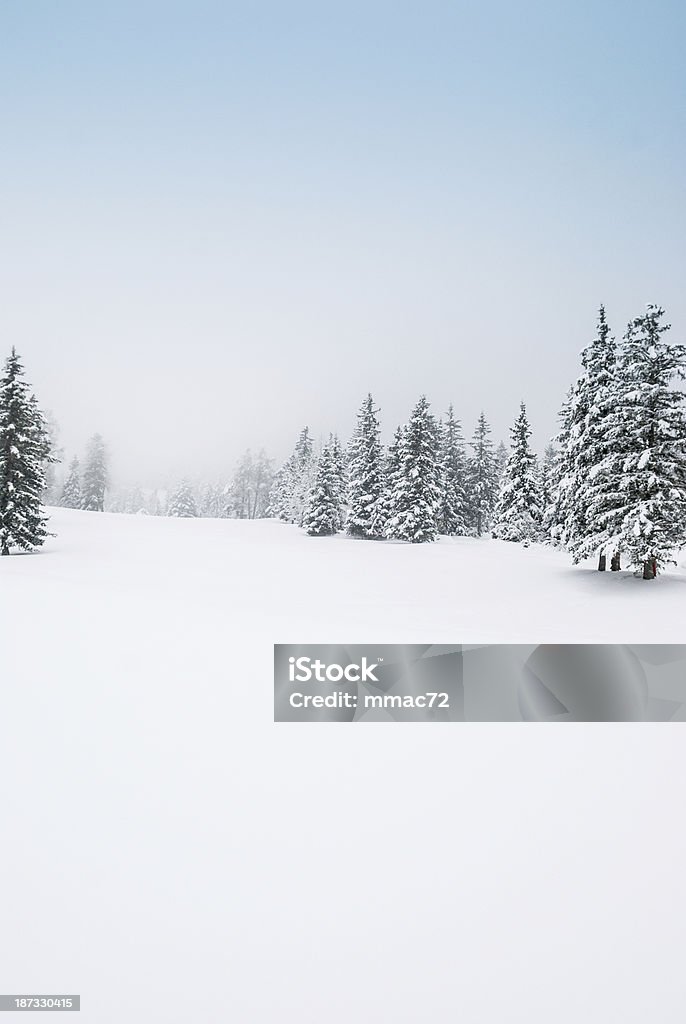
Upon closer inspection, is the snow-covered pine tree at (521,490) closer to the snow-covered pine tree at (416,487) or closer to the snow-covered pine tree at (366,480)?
the snow-covered pine tree at (416,487)

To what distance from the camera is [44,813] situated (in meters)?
4.09

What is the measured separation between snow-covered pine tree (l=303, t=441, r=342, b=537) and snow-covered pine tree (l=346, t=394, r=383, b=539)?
1465mm

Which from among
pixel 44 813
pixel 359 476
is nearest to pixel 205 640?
pixel 44 813

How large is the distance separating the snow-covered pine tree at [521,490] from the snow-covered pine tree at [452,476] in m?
5.56

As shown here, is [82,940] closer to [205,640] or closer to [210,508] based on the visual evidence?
[205,640]

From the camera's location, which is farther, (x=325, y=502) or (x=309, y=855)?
(x=325, y=502)

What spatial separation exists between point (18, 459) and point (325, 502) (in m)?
23.9

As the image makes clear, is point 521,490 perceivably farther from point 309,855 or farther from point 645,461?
point 309,855

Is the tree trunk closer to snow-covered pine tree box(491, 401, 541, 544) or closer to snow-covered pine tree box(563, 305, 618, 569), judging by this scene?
snow-covered pine tree box(563, 305, 618, 569)

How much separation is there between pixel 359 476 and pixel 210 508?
209ft

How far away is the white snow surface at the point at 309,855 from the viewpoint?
301 cm

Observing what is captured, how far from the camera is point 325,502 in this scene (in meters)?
42.4

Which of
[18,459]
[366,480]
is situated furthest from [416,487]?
[18,459]

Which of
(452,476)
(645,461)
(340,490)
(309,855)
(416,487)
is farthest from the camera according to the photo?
(452,476)
